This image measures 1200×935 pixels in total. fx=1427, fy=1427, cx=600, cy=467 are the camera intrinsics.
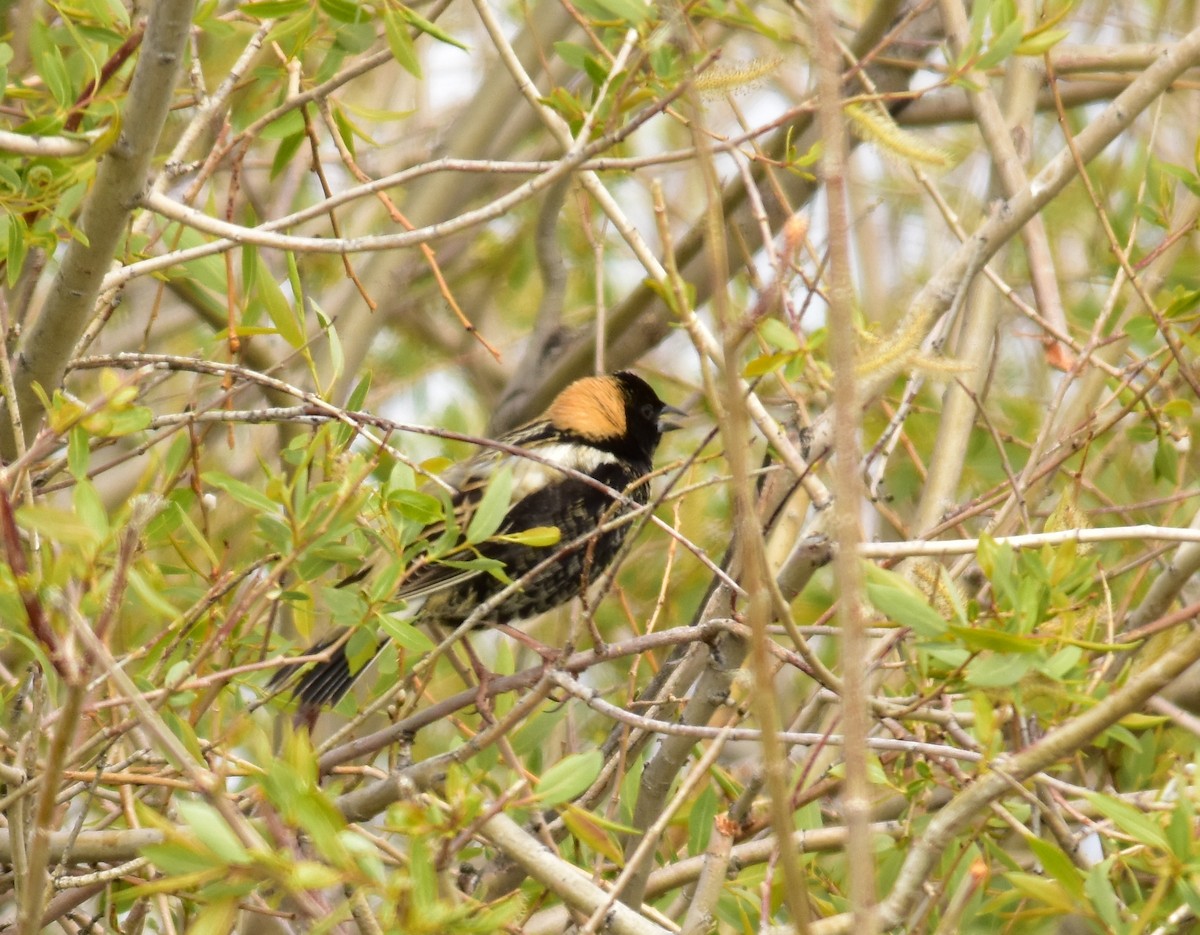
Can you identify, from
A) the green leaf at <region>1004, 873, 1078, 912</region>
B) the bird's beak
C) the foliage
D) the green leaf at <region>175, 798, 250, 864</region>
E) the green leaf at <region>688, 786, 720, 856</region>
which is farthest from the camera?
the bird's beak

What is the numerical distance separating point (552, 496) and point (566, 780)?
2168 mm

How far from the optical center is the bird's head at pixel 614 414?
13.4ft

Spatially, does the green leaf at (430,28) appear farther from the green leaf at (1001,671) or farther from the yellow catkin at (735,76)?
the green leaf at (1001,671)

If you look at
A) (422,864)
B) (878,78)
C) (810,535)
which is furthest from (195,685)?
(878,78)

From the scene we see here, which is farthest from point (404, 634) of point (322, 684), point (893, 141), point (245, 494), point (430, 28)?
point (322, 684)

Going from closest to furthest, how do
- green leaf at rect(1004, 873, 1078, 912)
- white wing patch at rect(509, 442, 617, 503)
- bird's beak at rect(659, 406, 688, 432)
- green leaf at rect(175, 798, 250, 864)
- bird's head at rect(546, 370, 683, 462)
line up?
green leaf at rect(175, 798, 250, 864)
green leaf at rect(1004, 873, 1078, 912)
white wing patch at rect(509, 442, 617, 503)
bird's head at rect(546, 370, 683, 462)
bird's beak at rect(659, 406, 688, 432)

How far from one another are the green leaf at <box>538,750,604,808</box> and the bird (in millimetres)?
1643

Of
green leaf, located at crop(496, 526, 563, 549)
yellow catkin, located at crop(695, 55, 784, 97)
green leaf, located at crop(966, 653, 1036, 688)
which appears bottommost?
green leaf, located at crop(496, 526, 563, 549)

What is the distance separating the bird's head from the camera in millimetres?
4094

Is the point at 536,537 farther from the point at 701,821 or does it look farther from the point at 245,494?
the point at 701,821

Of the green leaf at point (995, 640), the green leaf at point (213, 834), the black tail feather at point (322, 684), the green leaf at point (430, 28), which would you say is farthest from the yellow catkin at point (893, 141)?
the black tail feather at point (322, 684)

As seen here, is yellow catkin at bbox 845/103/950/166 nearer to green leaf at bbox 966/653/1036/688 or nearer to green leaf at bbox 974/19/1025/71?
green leaf at bbox 974/19/1025/71

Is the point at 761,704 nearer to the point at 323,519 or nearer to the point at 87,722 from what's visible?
the point at 323,519

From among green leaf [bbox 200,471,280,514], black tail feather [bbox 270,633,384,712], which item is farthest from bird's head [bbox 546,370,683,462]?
green leaf [bbox 200,471,280,514]
